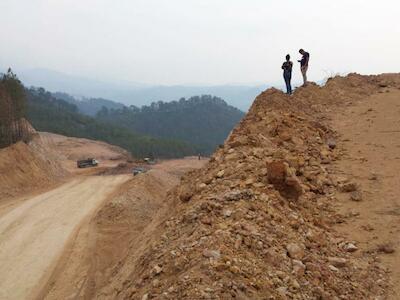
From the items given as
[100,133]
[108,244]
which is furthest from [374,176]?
[100,133]

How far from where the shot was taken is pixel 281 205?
874 centimetres

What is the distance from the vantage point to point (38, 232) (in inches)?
655

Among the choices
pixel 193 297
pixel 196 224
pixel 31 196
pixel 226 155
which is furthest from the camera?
pixel 31 196

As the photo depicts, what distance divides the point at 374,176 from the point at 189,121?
108907 mm

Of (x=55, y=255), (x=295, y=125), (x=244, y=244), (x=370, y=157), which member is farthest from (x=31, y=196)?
(x=244, y=244)

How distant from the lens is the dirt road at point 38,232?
1270 cm

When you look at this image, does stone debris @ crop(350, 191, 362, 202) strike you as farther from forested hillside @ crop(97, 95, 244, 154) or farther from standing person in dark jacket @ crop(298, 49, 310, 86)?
forested hillside @ crop(97, 95, 244, 154)

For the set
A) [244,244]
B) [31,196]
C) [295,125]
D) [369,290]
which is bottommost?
[31,196]

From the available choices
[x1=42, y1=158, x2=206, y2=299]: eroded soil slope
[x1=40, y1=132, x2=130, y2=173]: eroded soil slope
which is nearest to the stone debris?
[x1=42, y1=158, x2=206, y2=299]: eroded soil slope

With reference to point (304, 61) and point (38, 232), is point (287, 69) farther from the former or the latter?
point (38, 232)

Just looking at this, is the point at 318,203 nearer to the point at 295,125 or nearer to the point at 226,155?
the point at 226,155

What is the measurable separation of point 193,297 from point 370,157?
761cm

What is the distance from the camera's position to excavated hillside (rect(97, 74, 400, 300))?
21.5 ft

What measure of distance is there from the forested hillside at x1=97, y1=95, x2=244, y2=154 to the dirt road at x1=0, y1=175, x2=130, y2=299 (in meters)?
A: 85.3
